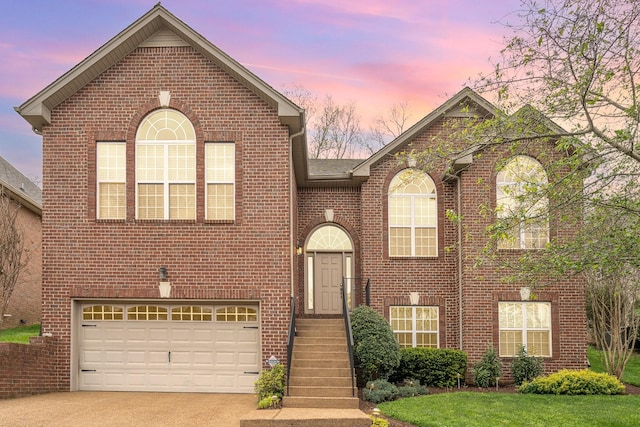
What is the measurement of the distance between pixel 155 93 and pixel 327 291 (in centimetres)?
789

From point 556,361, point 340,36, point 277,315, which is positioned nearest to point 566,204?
point 277,315

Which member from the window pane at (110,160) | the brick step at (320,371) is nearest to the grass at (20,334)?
the window pane at (110,160)

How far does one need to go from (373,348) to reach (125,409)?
215 inches

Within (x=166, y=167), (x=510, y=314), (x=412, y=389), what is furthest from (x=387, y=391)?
(x=166, y=167)

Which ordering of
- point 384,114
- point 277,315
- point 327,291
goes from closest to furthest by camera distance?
point 277,315, point 327,291, point 384,114

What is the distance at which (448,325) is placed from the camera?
16297mm

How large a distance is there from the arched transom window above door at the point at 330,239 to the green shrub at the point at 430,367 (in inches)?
171

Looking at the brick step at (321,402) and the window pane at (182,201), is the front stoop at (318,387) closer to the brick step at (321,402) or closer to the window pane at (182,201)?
the brick step at (321,402)

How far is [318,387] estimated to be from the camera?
1190 cm

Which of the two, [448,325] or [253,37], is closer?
[448,325]

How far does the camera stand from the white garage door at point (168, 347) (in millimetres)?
13281

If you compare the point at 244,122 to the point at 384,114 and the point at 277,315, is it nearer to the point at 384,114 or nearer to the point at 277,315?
the point at 277,315

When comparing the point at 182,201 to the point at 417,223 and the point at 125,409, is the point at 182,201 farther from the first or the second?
the point at 417,223

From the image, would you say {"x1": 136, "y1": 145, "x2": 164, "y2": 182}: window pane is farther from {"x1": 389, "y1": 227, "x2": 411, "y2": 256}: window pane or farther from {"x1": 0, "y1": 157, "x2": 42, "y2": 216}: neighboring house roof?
{"x1": 0, "y1": 157, "x2": 42, "y2": 216}: neighboring house roof
